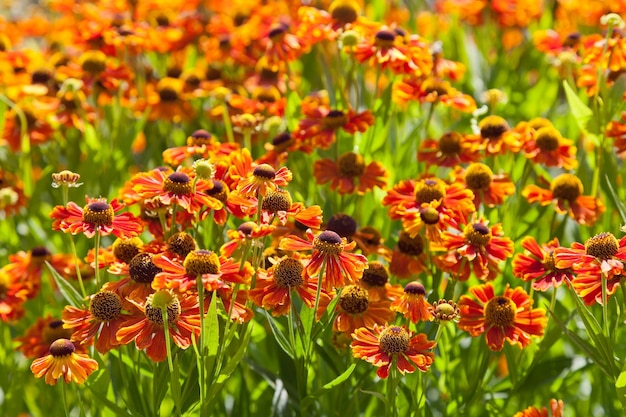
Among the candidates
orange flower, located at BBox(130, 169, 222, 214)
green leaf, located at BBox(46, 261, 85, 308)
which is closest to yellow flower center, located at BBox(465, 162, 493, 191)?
orange flower, located at BBox(130, 169, 222, 214)

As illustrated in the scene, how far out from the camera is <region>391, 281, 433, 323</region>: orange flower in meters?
1.39

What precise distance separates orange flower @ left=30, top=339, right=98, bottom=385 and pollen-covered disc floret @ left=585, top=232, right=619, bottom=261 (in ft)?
2.52

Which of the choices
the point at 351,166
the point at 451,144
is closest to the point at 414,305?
the point at 351,166

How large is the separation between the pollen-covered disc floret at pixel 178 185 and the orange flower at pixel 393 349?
0.35m

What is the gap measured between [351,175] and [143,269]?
596 millimetres

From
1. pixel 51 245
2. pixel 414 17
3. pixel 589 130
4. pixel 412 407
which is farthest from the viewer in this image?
pixel 414 17

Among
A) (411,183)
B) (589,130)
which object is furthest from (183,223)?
(589,130)

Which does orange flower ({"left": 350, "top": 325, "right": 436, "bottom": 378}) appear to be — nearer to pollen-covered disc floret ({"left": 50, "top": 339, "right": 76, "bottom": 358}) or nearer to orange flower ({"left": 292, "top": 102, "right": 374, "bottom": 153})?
pollen-covered disc floret ({"left": 50, "top": 339, "right": 76, "bottom": 358})

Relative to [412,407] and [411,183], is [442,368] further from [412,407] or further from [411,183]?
[411,183]

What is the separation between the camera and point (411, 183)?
171 cm

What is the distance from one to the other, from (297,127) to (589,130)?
2.07ft

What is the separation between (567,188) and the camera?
1774 mm

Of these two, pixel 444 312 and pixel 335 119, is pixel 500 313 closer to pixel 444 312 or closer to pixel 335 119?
pixel 444 312

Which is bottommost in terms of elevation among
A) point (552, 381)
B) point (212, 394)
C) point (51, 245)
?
point (51, 245)
